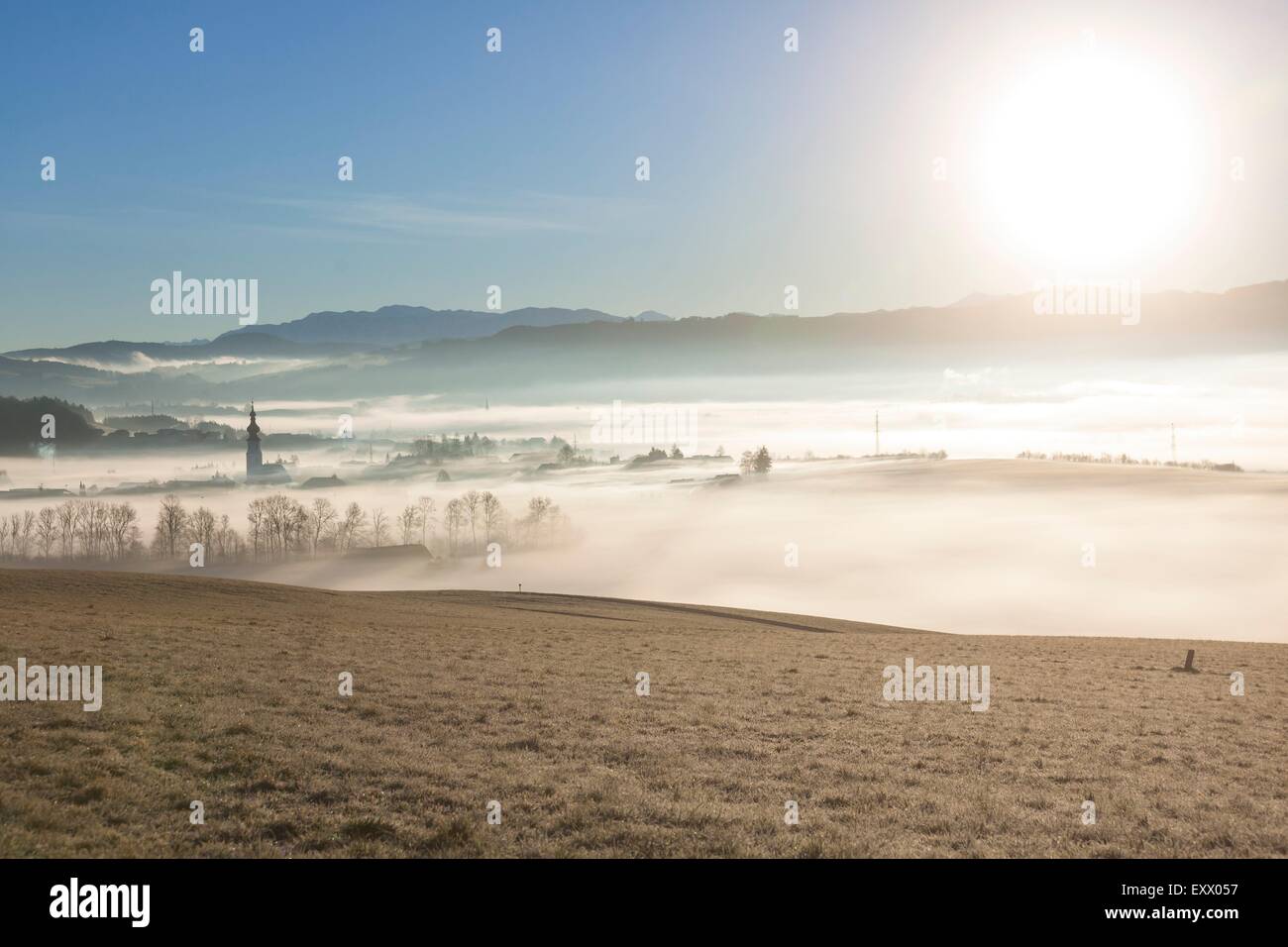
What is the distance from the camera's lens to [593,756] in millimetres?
17906

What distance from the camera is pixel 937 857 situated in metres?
12.4

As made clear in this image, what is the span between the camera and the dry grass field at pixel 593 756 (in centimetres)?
1301

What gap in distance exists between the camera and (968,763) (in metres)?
18.7

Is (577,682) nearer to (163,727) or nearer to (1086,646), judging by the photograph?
(163,727)

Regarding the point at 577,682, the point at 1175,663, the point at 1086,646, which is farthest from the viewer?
the point at 1086,646

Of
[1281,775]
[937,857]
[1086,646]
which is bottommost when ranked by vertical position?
[1086,646]

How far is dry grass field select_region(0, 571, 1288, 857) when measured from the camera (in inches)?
512
